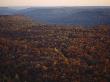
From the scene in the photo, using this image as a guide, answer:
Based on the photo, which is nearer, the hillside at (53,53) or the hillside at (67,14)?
the hillside at (53,53)

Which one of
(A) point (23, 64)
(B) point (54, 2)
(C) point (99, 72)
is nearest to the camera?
(C) point (99, 72)

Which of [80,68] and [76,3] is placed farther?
[76,3]

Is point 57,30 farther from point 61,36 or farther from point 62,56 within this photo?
point 62,56

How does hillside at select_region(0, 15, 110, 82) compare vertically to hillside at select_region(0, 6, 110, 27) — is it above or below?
below

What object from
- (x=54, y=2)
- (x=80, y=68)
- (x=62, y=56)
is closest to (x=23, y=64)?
(x=62, y=56)

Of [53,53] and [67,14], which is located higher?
[67,14]

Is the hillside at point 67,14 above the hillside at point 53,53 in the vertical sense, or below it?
above

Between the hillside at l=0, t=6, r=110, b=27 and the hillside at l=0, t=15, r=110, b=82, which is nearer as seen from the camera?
the hillside at l=0, t=15, r=110, b=82

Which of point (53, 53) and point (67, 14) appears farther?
point (67, 14)
